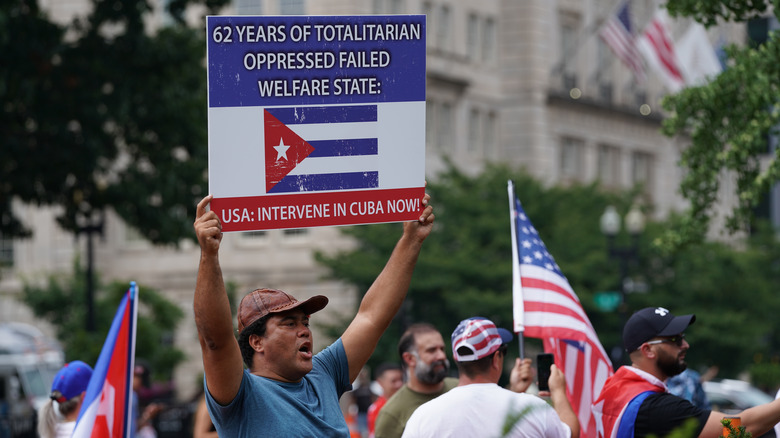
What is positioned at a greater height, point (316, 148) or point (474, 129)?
point (474, 129)

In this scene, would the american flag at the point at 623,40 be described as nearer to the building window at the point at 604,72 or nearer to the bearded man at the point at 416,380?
the building window at the point at 604,72

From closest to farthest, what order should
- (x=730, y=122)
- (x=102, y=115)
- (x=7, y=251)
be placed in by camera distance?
1. (x=730, y=122)
2. (x=102, y=115)
3. (x=7, y=251)

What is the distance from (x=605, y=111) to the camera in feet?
211

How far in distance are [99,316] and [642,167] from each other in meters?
34.8

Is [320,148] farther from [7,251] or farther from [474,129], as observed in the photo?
[474,129]

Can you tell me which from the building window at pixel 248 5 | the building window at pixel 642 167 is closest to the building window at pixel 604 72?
the building window at pixel 642 167

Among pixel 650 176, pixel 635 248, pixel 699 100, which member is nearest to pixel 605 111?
pixel 650 176

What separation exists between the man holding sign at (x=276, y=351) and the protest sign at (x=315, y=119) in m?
0.23

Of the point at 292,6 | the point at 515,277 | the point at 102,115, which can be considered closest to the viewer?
the point at 515,277

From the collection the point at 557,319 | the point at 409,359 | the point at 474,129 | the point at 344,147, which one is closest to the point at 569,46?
the point at 474,129

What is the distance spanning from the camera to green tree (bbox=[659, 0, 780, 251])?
1179 centimetres

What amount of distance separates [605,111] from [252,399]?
5959cm

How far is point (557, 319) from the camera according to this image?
29.0 ft

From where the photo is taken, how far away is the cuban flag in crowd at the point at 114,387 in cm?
866
